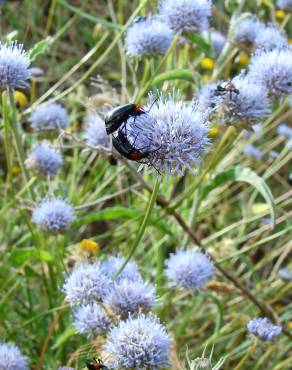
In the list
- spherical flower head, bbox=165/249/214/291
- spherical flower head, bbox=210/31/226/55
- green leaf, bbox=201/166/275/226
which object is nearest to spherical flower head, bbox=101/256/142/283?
spherical flower head, bbox=165/249/214/291

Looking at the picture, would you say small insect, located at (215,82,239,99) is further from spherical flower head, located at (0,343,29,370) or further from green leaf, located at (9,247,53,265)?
spherical flower head, located at (0,343,29,370)

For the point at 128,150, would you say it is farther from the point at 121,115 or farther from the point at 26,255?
the point at 26,255

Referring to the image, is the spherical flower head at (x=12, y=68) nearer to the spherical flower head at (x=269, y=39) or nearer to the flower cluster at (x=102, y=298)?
the flower cluster at (x=102, y=298)

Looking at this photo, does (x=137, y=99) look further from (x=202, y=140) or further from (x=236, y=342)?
(x=236, y=342)

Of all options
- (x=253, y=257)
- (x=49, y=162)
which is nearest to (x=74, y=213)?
(x=49, y=162)

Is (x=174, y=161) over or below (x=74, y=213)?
below

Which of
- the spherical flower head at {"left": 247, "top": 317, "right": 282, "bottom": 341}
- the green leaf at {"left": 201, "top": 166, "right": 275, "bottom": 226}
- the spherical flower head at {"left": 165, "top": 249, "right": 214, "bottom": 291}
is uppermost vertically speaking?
the green leaf at {"left": 201, "top": 166, "right": 275, "bottom": 226}

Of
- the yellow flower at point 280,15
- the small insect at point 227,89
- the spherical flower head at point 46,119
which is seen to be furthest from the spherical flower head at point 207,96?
the yellow flower at point 280,15
